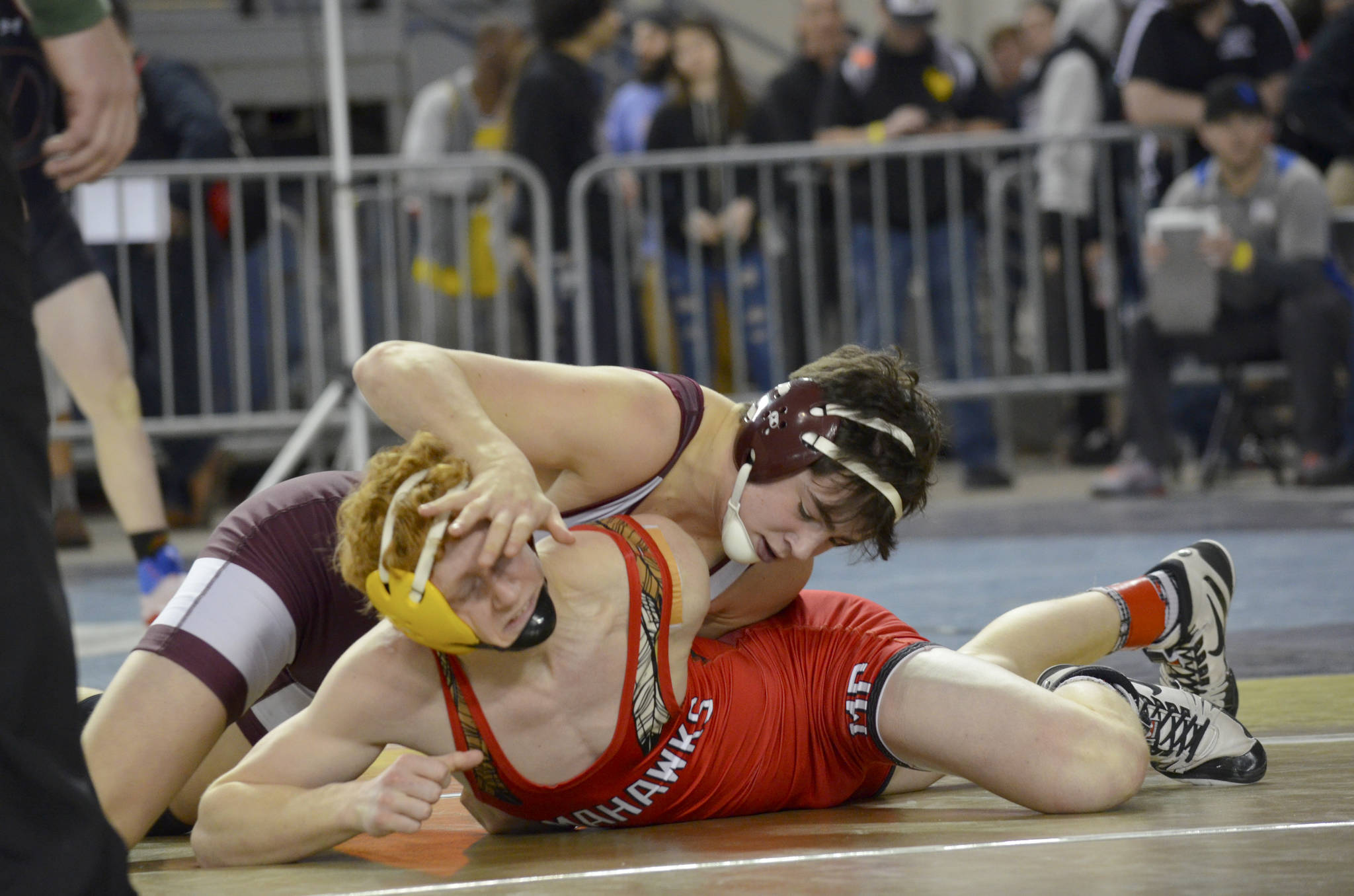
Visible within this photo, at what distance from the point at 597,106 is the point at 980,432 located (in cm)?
223

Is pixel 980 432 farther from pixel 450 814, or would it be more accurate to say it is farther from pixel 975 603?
pixel 450 814

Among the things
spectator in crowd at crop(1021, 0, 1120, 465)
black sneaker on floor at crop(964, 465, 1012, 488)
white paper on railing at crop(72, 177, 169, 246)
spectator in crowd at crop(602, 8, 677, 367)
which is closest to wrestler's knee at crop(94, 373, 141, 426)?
white paper on railing at crop(72, 177, 169, 246)

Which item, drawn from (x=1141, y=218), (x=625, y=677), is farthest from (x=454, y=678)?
(x=1141, y=218)

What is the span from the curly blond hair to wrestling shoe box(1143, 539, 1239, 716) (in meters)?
1.38

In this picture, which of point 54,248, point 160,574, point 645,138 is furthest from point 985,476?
point 54,248

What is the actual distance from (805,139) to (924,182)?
0.68 meters

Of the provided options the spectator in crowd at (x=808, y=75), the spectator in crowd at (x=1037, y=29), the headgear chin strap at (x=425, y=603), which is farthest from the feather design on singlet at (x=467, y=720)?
the spectator in crowd at (x=1037, y=29)

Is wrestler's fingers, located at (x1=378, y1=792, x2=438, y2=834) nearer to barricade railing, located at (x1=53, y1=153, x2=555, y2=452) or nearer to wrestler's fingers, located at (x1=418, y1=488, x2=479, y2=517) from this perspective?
wrestler's fingers, located at (x1=418, y1=488, x2=479, y2=517)

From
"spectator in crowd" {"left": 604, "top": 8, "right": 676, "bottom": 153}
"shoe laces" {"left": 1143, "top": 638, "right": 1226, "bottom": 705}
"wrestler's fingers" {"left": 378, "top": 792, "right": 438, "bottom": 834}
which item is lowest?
"shoe laces" {"left": 1143, "top": 638, "right": 1226, "bottom": 705}

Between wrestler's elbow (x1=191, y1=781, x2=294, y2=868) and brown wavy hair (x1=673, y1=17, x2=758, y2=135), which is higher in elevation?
brown wavy hair (x1=673, y1=17, x2=758, y2=135)

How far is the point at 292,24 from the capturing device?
1080cm

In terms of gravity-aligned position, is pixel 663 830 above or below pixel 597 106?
below

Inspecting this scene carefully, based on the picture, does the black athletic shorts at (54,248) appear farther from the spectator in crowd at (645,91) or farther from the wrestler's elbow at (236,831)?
the spectator in crowd at (645,91)

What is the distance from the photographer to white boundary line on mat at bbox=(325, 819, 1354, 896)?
1938 millimetres
